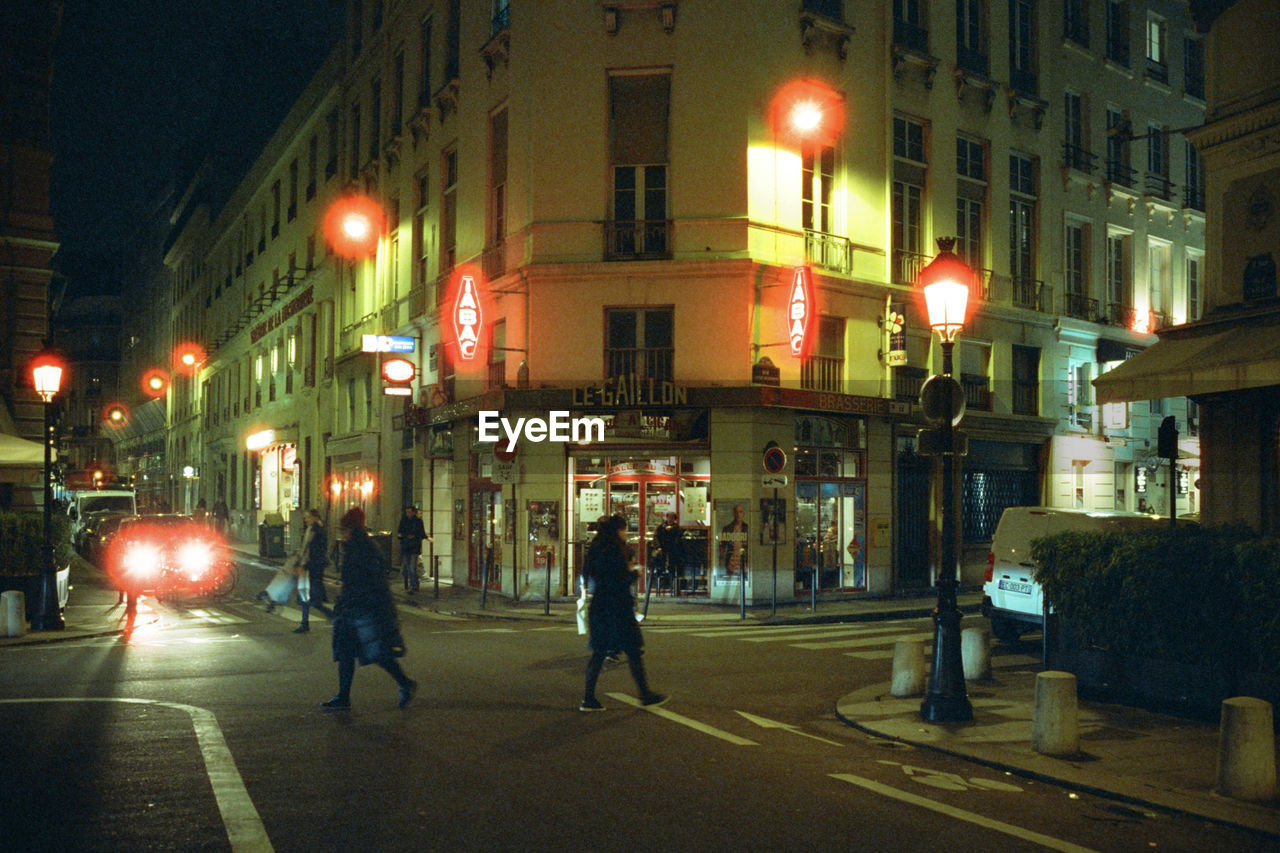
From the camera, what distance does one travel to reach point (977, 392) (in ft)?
88.8

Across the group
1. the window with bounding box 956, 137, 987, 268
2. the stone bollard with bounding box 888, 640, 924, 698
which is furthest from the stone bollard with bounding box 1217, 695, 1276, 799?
the window with bounding box 956, 137, 987, 268

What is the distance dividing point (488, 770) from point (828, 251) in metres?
17.3

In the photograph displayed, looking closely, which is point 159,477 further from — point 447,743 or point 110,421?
point 447,743

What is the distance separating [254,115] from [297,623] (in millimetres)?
50157

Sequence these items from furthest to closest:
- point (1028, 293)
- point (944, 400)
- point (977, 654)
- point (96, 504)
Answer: point (96, 504), point (1028, 293), point (977, 654), point (944, 400)

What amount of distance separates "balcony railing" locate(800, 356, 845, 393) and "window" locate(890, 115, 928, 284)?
8.94ft

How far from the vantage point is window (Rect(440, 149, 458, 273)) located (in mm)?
27531

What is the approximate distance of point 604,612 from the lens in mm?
10461

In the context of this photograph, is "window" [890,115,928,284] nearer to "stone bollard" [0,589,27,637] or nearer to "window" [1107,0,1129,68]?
"window" [1107,0,1129,68]

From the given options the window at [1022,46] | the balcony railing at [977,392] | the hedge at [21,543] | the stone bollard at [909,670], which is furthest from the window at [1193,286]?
the hedge at [21,543]

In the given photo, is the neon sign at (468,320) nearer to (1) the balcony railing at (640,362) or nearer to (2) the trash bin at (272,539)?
(1) the balcony railing at (640,362)

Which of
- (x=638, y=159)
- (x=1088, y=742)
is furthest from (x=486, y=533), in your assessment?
(x=1088, y=742)

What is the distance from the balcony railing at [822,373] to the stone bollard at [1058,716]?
14.2 m

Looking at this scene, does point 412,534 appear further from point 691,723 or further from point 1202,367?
point 1202,367
